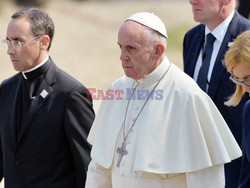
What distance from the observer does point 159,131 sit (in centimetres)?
381

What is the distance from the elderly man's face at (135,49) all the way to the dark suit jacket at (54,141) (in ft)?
2.73

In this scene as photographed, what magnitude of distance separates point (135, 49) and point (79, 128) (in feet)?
3.20

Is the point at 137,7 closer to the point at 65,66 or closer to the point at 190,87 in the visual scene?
the point at 65,66

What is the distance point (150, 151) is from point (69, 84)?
114cm

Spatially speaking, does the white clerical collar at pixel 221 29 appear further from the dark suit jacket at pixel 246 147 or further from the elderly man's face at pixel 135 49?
the elderly man's face at pixel 135 49

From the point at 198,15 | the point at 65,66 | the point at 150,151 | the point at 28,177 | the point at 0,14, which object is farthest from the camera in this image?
the point at 0,14

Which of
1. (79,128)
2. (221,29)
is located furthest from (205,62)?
(79,128)

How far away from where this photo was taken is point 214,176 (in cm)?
379

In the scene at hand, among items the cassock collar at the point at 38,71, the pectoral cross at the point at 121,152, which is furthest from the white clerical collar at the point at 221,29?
the pectoral cross at the point at 121,152

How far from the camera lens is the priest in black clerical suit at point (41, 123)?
15.0 ft

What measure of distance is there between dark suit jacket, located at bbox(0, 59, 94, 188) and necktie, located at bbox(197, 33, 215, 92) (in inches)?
40.2

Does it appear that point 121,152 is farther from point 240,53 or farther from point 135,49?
point 240,53

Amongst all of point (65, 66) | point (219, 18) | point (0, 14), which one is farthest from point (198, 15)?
point (0, 14)

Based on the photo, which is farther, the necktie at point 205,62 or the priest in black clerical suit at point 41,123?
the necktie at point 205,62
